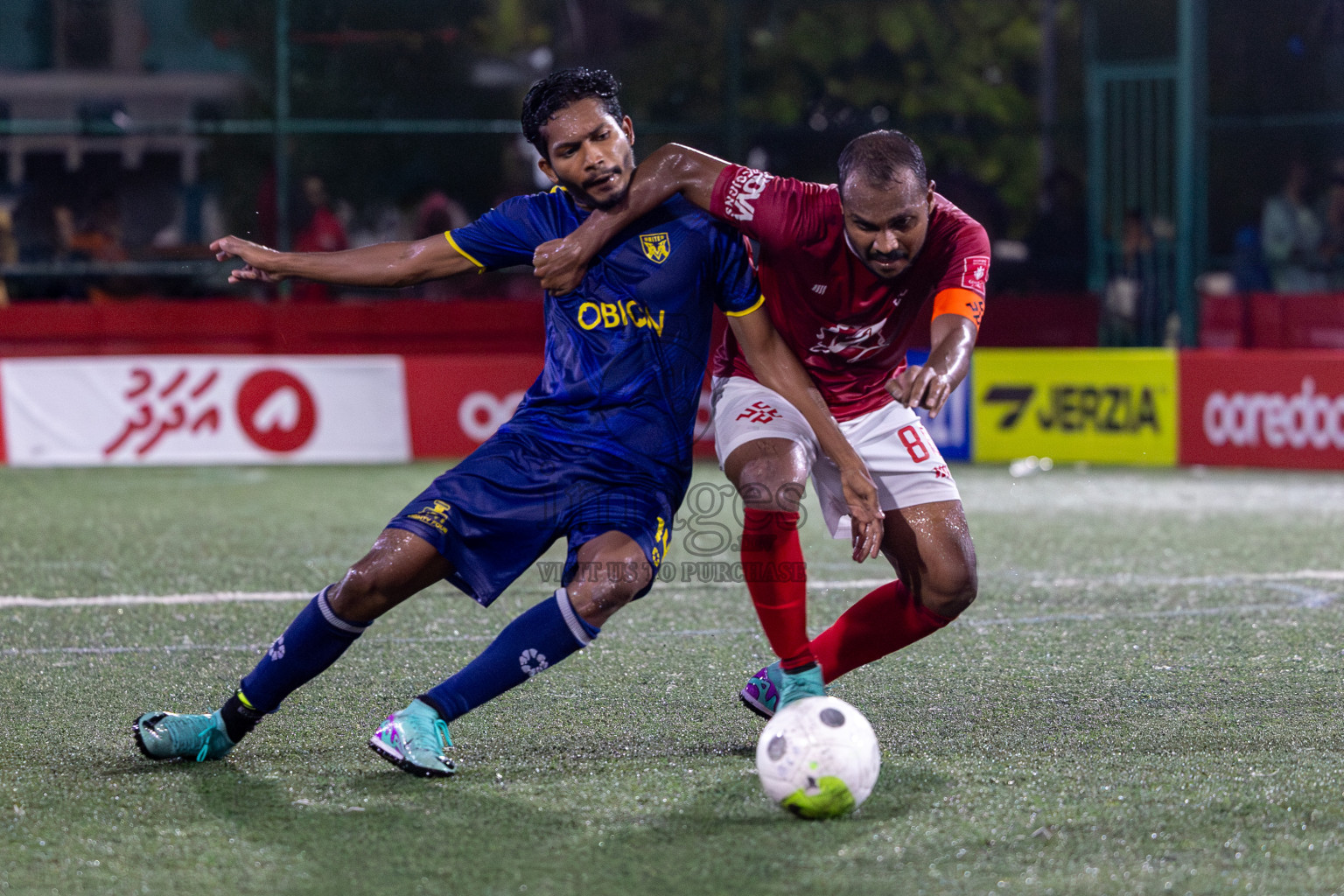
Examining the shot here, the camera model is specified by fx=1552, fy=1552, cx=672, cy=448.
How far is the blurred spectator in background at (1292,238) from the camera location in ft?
45.9

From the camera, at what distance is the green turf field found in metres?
3.00

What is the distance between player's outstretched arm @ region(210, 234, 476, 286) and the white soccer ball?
1375 millimetres

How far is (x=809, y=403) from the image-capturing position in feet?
12.5

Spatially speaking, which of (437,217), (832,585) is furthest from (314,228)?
(832,585)

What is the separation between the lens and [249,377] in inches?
431

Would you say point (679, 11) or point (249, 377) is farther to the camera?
point (679, 11)

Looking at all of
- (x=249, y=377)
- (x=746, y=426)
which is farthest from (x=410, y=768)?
(x=249, y=377)

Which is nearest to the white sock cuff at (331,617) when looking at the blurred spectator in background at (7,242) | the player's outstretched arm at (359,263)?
the player's outstretched arm at (359,263)

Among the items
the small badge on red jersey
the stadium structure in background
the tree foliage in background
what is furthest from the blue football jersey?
the tree foliage in background

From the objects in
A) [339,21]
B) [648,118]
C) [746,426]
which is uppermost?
[339,21]

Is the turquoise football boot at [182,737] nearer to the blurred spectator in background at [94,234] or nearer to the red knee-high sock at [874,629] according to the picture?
the red knee-high sock at [874,629]

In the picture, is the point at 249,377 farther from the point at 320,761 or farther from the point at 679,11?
the point at 320,761

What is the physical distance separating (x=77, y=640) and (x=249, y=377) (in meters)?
5.78

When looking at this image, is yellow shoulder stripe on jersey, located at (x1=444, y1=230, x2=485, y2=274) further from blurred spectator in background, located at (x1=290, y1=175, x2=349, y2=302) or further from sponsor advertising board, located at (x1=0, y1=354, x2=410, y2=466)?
blurred spectator in background, located at (x1=290, y1=175, x2=349, y2=302)
